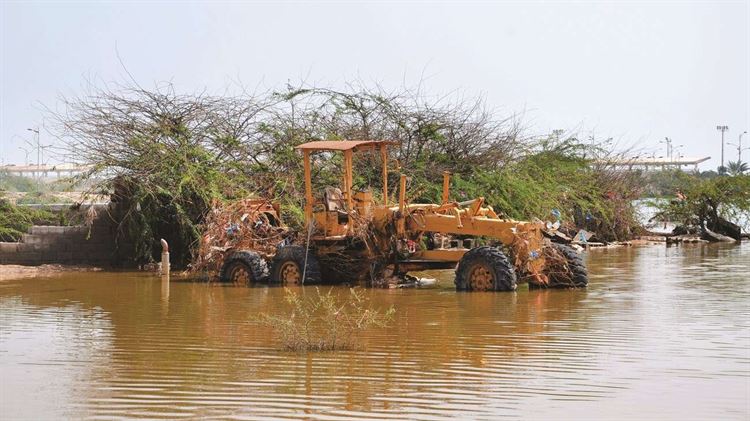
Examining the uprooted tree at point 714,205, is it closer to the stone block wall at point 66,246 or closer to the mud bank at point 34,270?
the stone block wall at point 66,246

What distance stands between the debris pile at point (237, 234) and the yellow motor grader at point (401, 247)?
0.42 meters

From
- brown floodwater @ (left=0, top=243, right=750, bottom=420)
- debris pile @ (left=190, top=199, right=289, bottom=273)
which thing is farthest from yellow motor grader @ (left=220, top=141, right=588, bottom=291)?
brown floodwater @ (left=0, top=243, right=750, bottom=420)

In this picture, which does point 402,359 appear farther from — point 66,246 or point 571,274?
point 66,246

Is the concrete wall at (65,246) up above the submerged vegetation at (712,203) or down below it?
below

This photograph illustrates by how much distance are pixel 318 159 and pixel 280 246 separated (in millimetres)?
5593

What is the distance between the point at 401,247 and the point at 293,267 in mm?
1962

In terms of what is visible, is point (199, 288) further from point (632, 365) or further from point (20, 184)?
point (20, 184)

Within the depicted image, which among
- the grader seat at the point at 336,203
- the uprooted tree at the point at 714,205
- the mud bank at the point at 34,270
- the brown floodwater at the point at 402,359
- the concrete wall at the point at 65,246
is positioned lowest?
the brown floodwater at the point at 402,359

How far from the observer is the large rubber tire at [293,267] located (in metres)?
20.4

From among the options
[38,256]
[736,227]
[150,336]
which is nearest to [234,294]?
[150,336]

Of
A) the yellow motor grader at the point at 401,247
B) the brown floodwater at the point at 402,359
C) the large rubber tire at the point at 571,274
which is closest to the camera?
the brown floodwater at the point at 402,359

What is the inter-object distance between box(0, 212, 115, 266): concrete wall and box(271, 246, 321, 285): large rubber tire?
230 inches

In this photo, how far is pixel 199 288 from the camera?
65.5ft

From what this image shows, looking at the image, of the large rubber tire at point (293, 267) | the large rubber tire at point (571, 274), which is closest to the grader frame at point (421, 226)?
the large rubber tire at point (571, 274)
